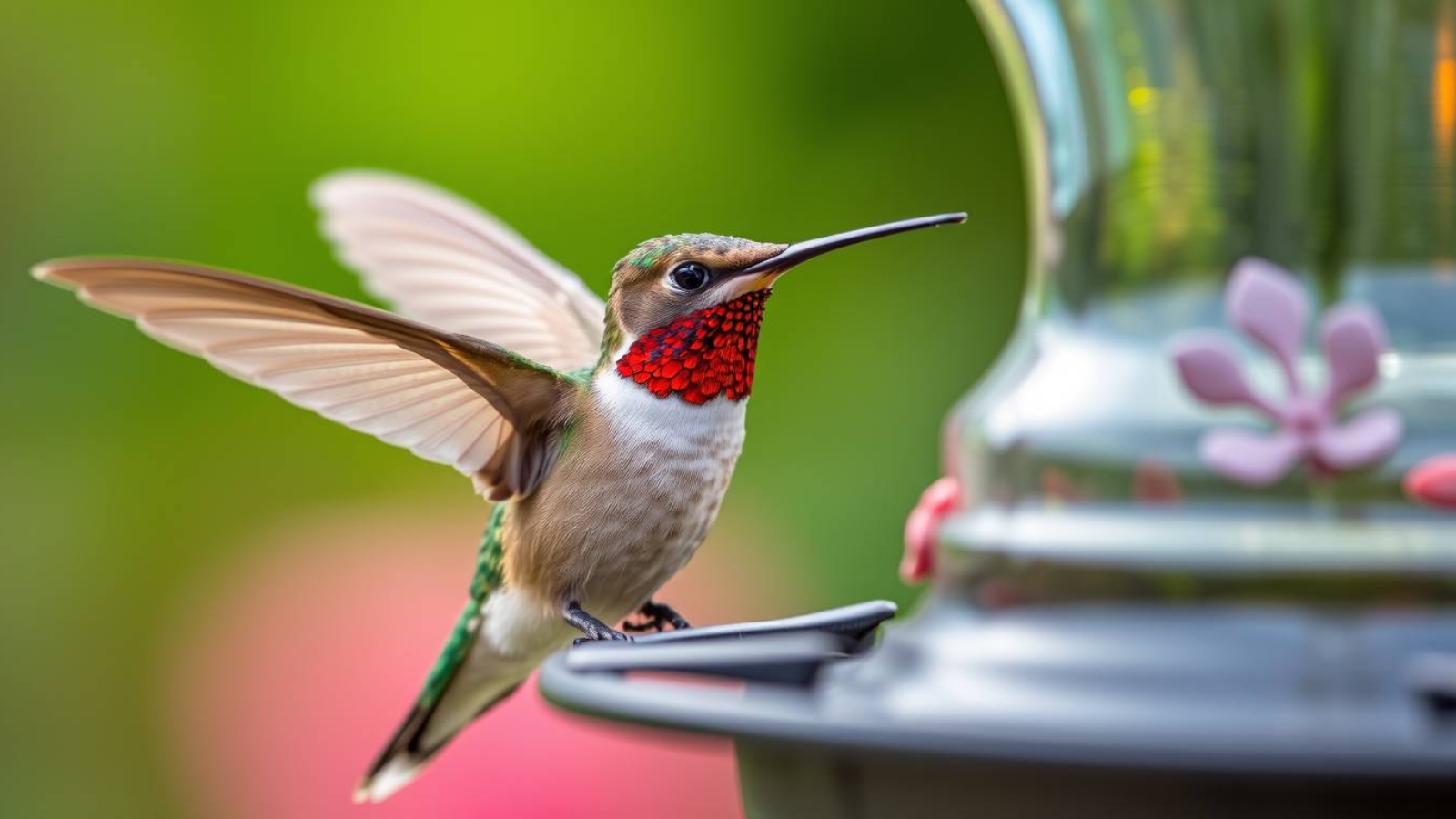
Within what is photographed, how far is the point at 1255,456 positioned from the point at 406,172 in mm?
3754

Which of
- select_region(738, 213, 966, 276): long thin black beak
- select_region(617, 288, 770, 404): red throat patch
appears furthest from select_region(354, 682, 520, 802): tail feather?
select_region(738, 213, 966, 276): long thin black beak

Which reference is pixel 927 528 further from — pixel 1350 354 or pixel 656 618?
pixel 656 618

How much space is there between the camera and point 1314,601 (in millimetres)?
1339

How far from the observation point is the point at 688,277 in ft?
8.23

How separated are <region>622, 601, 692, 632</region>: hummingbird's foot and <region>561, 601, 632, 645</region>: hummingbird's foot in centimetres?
26

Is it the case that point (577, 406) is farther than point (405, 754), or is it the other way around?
point (405, 754)

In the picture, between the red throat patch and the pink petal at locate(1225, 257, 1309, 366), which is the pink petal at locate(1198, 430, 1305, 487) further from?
the red throat patch

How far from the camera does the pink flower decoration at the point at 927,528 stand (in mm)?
1753

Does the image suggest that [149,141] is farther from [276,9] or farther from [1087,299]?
[1087,299]

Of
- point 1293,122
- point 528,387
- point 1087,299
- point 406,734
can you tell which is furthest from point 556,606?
point 1293,122

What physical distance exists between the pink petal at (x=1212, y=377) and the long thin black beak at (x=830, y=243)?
25.4 inches

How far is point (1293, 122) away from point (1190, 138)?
102 millimetres

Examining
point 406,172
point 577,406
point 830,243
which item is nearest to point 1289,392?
point 830,243

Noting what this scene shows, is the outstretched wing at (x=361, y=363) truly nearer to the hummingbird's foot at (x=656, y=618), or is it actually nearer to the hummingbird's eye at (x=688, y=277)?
the hummingbird's eye at (x=688, y=277)
